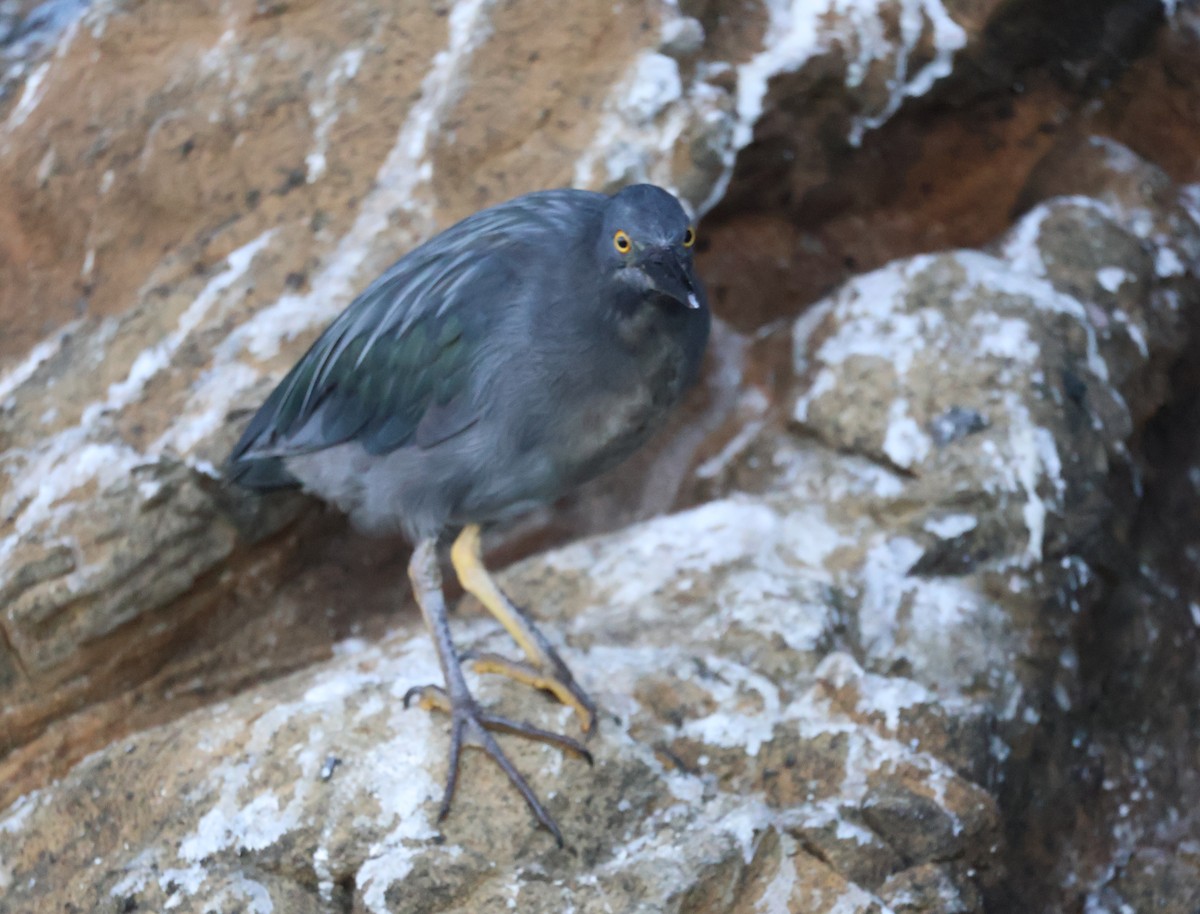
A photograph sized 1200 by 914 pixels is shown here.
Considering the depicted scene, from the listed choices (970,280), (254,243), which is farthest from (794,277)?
(254,243)

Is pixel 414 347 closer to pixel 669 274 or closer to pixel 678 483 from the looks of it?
pixel 669 274

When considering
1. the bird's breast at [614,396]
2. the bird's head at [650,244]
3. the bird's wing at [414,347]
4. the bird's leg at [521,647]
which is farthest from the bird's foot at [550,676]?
the bird's head at [650,244]

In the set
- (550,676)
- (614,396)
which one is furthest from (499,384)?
(550,676)

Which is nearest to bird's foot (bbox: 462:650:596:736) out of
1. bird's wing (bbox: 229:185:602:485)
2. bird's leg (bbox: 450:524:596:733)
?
bird's leg (bbox: 450:524:596:733)

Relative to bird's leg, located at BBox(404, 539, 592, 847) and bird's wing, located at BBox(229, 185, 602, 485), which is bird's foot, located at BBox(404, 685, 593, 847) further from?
bird's wing, located at BBox(229, 185, 602, 485)

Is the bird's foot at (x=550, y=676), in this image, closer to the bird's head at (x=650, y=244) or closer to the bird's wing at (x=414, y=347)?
the bird's wing at (x=414, y=347)

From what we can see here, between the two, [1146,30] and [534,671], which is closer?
[534,671]

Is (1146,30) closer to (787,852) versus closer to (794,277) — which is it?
(794,277)
